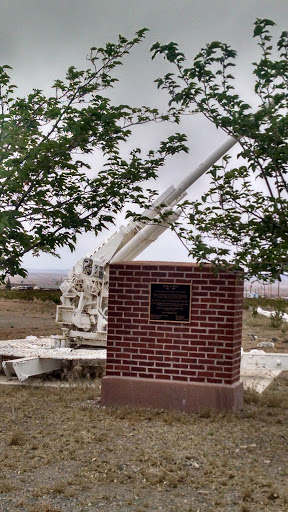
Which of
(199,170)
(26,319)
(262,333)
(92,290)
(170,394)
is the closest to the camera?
(170,394)

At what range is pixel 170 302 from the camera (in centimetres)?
1059

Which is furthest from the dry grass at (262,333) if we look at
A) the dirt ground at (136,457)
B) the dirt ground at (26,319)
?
the dirt ground at (136,457)

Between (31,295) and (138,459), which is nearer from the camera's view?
(138,459)

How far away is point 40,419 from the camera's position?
9.59 m

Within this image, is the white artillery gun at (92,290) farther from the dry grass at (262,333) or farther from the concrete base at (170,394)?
the dry grass at (262,333)

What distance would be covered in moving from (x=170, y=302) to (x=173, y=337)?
50 centimetres

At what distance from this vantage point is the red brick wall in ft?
33.9

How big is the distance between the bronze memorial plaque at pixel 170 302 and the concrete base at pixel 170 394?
3.01ft

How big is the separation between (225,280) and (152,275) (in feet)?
3.47

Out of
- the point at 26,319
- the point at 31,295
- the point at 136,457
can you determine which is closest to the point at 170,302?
the point at 136,457

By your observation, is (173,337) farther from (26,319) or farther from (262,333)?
(26,319)

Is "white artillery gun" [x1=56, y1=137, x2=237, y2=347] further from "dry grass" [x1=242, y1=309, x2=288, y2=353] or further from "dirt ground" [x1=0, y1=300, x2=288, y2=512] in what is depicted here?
"dry grass" [x1=242, y1=309, x2=288, y2=353]

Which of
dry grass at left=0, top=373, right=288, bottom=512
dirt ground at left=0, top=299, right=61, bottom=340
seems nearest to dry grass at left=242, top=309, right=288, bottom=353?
dirt ground at left=0, top=299, right=61, bottom=340

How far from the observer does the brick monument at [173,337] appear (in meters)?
10.3
